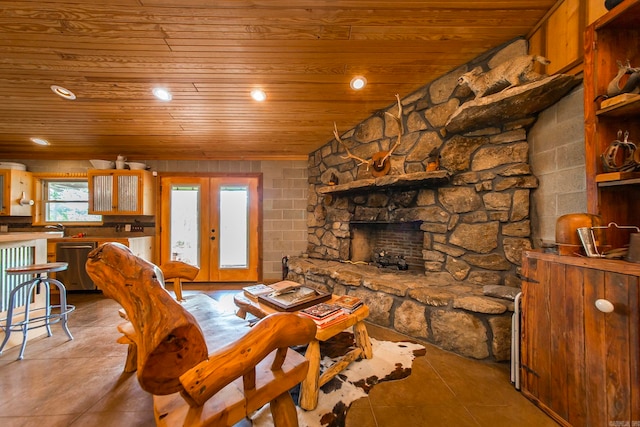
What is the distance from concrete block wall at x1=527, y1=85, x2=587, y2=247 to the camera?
59.4 inches

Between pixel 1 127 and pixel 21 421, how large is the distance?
12.7 ft

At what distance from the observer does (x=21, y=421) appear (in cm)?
124

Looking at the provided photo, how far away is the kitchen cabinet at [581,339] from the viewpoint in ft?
3.09

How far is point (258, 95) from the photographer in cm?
249

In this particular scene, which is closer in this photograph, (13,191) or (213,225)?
(13,191)

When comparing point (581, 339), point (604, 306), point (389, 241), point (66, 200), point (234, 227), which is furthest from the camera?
point (234, 227)

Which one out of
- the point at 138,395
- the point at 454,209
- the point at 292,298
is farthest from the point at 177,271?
the point at 454,209

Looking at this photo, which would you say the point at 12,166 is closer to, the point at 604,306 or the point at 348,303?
the point at 348,303

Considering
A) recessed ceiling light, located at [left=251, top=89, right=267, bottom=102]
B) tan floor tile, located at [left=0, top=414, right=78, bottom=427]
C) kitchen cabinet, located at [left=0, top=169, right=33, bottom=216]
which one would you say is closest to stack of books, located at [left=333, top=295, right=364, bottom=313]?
tan floor tile, located at [left=0, top=414, right=78, bottom=427]

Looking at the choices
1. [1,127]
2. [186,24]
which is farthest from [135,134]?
[186,24]

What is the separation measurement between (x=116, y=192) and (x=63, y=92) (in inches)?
63.4

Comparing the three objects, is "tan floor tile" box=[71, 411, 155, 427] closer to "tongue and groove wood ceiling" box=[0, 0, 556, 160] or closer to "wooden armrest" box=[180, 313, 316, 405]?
"wooden armrest" box=[180, 313, 316, 405]

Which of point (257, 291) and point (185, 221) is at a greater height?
point (185, 221)

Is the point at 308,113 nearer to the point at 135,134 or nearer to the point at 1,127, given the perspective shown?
the point at 135,134
